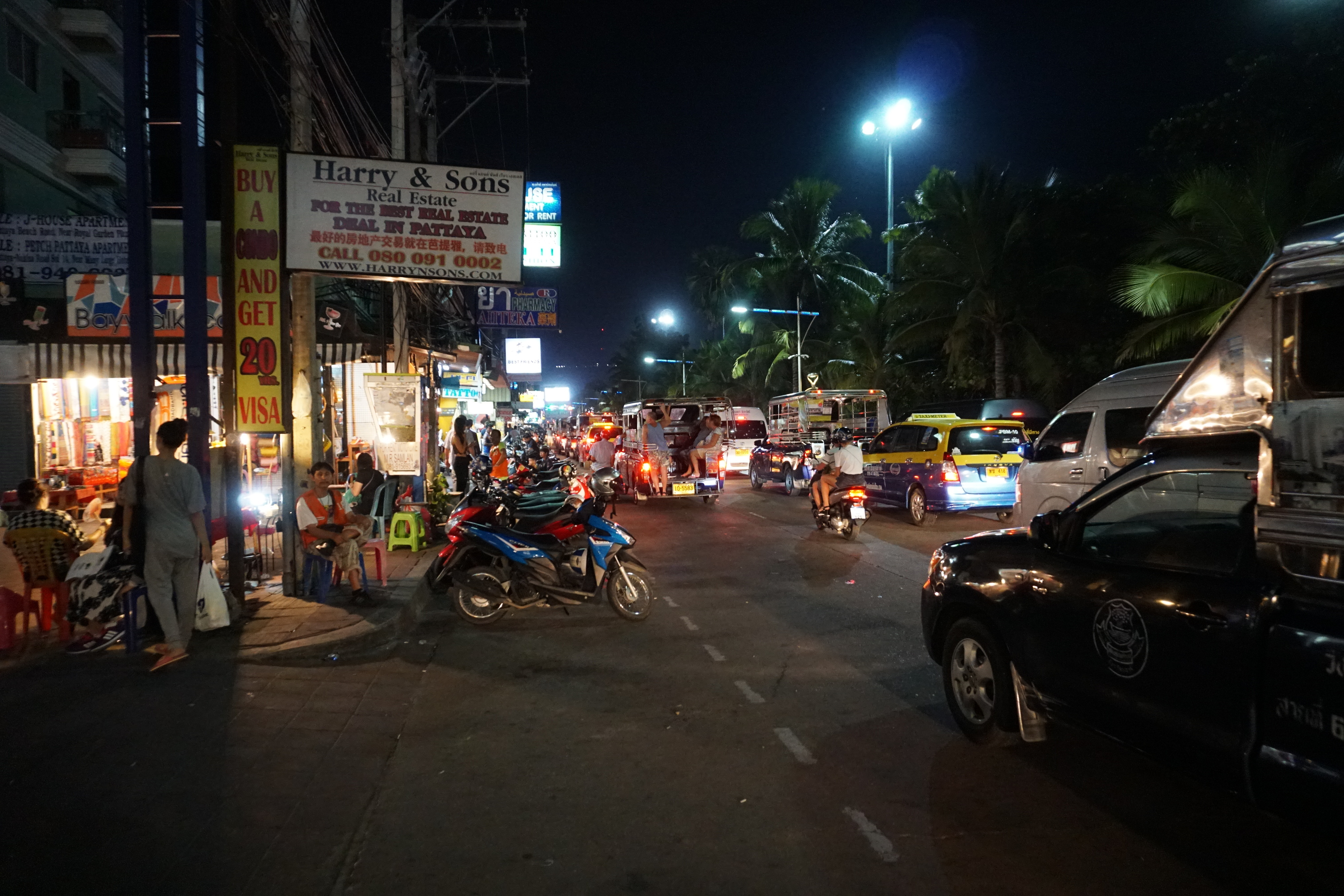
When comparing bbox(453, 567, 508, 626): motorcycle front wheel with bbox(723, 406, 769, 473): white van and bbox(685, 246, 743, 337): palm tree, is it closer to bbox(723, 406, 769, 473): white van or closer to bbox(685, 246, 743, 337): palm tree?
bbox(723, 406, 769, 473): white van

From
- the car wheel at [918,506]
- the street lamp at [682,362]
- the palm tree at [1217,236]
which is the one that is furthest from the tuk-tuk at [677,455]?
the street lamp at [682,362]

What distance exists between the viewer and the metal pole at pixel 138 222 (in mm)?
7656

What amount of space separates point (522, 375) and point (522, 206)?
36951 mm

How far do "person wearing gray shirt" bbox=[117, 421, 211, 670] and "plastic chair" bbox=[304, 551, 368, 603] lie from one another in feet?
6.35

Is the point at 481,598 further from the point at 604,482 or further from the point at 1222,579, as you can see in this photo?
the point at 1222,579

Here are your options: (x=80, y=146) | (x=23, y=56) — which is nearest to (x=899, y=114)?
(x=80, y=146)

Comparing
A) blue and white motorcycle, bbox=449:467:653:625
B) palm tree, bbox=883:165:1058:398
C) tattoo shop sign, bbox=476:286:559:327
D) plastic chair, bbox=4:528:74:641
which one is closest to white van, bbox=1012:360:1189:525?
blue and white motorcycle, bbox=449:467:653:625

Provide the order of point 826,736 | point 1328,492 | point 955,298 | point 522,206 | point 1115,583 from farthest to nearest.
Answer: point 955,298 < point 522,206 < point 826,736 < point 1115,583 < point 1328,492

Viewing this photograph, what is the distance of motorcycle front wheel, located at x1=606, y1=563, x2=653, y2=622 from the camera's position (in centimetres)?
866

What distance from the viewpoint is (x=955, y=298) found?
2522 cm

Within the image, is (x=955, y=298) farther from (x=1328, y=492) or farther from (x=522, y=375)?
(x=522, y=375)

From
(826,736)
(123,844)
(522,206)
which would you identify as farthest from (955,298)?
(123,844)

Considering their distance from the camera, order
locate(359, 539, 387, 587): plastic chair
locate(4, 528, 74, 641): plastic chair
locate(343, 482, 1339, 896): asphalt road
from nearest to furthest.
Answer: locate(343, 482, 1339, 896): asphalt road, locate(4, 528, 74, 641): plastic chair, locate(359, 539, 387, 587): plastic chair

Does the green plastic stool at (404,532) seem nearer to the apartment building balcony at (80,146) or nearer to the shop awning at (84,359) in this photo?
the shop awning at (84,359)
